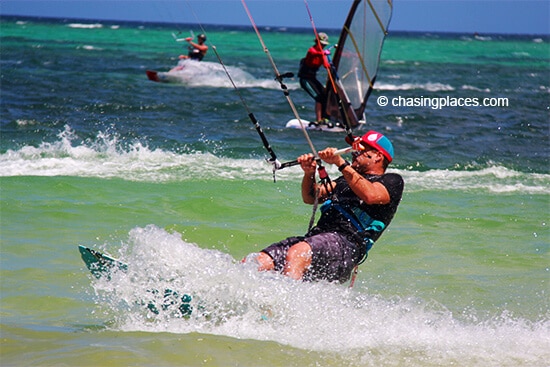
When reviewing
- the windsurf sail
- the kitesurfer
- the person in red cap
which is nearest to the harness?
the person in red cap

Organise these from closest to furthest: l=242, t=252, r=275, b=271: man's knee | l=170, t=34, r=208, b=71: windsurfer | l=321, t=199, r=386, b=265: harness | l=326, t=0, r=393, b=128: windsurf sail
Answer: l=242, t=252, r=275, b=271: man's knee < l=321, t=199, r=386, b=265: harness < l=326, t=0, r=393, b=128: windsurf sail < l=170, t=34, r=208, b=71: windsurfer

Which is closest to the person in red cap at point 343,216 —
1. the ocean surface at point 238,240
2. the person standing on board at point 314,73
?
the ocean surface at point 238,240

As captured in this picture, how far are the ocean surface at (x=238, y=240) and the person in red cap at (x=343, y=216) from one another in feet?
0.52

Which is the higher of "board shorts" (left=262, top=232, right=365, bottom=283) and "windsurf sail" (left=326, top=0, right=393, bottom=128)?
"board shorts" (left=262, top=232, right=365, bottom=283)

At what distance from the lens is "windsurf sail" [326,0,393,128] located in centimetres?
1456

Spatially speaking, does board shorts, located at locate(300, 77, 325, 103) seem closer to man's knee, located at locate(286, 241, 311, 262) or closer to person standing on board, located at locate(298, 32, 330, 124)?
person standing on board, located at locate(298, 32, 330, 124)

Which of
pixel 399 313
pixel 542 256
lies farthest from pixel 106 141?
pixel 399 313

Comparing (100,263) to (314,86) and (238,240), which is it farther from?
(314,86)

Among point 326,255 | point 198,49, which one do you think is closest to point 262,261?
point 326,255

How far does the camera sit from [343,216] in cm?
531

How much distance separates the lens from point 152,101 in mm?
18938

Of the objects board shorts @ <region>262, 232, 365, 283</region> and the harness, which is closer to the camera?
board shorts @ <region>262, 232, 365, 283</region>

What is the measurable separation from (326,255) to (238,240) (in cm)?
286

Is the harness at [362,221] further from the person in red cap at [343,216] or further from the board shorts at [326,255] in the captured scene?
the board shorts at [326,255]
